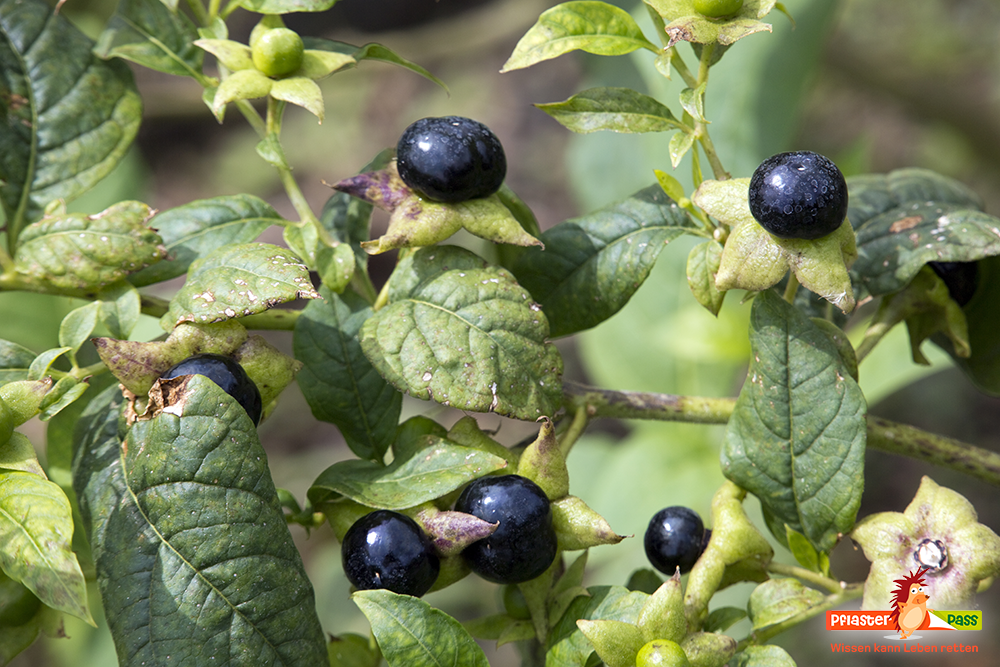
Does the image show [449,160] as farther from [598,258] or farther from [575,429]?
[575,429]

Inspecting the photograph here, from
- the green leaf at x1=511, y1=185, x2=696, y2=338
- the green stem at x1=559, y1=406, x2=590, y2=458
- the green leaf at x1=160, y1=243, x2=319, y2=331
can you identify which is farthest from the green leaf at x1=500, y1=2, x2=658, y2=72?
the green stem at x1=559, y1=406, x2=590, y2=458

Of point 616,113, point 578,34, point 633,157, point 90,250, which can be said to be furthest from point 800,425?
point 633,157

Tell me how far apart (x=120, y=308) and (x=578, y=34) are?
0.67m

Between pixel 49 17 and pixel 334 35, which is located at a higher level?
pixel 49 17

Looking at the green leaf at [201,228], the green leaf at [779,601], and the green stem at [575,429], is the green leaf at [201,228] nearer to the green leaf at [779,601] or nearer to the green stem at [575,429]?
the green stem at [575,429]

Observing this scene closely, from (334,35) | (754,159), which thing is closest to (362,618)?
(754,159)

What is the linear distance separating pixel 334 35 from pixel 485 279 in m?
3.55

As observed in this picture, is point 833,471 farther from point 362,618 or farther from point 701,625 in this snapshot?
point 362,618

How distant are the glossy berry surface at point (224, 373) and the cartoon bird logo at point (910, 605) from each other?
78 cm

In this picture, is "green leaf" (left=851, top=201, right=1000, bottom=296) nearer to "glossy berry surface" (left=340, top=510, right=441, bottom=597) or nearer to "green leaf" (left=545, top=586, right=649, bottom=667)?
"green leaf" (left=545, top=586, right=649, bottom=667)

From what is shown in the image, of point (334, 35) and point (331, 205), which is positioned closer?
point (331, 205)

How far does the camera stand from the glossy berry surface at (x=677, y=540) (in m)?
1.08

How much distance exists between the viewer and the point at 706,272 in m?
1.04

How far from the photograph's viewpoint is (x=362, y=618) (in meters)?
2.93
